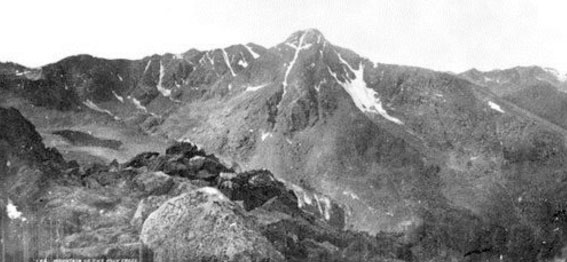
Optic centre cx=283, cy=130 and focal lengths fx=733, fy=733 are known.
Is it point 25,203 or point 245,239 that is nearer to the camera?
point 245,239

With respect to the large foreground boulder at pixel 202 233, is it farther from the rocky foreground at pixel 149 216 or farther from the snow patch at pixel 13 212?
the snow patch at pixel 13 212

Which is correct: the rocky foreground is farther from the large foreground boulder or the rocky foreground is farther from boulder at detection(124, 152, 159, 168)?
boulder at detection(124, 152, 159, 168)

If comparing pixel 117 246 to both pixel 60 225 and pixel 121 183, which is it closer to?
pixel 60 225

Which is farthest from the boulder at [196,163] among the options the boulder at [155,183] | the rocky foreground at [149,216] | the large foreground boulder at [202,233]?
the large foreground boulder at [202,233]

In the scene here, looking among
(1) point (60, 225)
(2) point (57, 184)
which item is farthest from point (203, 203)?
(2) point (57, 184)

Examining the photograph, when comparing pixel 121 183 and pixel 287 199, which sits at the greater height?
pixel 121 183

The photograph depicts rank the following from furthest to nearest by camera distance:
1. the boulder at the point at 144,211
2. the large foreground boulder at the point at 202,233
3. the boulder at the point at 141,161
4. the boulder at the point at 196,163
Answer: the boulder at the point at 141,161 → the boulder at the point at 196,163 → the boulder at the point at 144,211 → the large foreground boulder at the point at 202,233
